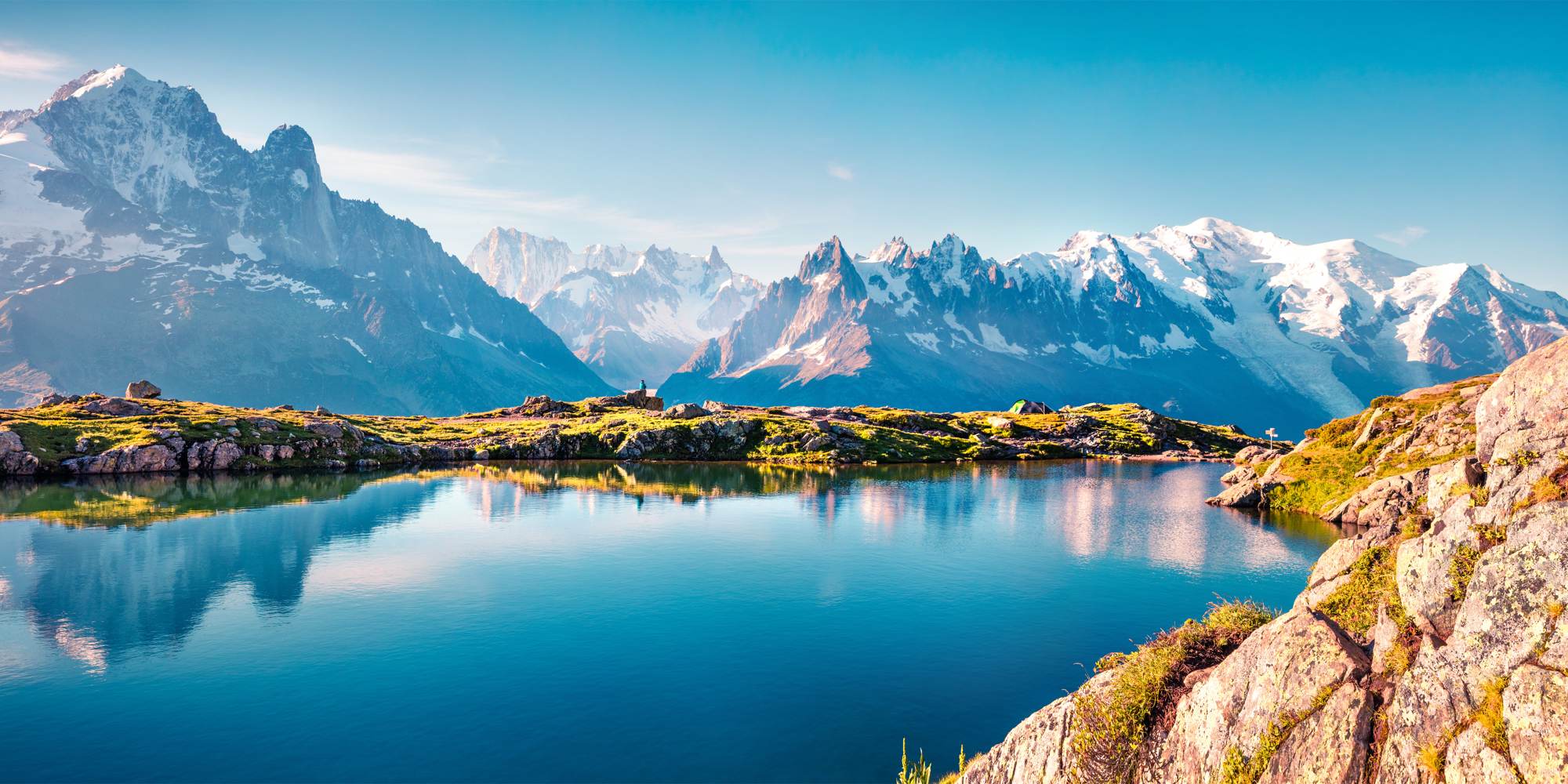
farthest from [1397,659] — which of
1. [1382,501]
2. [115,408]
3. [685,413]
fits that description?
[115,408]

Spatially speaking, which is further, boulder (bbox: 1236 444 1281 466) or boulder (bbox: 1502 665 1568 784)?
boulder (bbox: 1236 444 1281 466)

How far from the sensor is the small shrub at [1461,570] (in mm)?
17328

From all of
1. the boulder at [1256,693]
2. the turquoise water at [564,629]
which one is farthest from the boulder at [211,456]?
the boulder at [1256,693]

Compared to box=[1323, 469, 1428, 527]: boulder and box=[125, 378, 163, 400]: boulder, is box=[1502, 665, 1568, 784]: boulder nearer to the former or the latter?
box=[1323, 469, 1428, 527]: boulder

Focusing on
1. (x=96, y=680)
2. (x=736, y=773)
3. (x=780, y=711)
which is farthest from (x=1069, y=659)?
(x=96, y=680)

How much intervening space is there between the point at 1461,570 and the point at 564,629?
43751 millimetres

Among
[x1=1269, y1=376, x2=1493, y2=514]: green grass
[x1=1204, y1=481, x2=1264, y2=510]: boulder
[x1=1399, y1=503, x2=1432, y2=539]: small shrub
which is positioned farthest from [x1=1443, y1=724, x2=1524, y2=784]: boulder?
[x1=1204, y1=481, x2=1264, y2=510]: boulder

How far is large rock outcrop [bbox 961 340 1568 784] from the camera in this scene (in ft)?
49.0

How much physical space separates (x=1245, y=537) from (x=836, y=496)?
52.6 metres

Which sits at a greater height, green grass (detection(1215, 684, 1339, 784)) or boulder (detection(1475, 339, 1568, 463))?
boulder (detection(1475, 339, 1568, 463))

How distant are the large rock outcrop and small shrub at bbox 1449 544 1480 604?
4cm

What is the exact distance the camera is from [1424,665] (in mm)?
16406

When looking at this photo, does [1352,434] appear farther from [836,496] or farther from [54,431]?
[54,431]

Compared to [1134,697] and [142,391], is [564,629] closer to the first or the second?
[1134,697]
